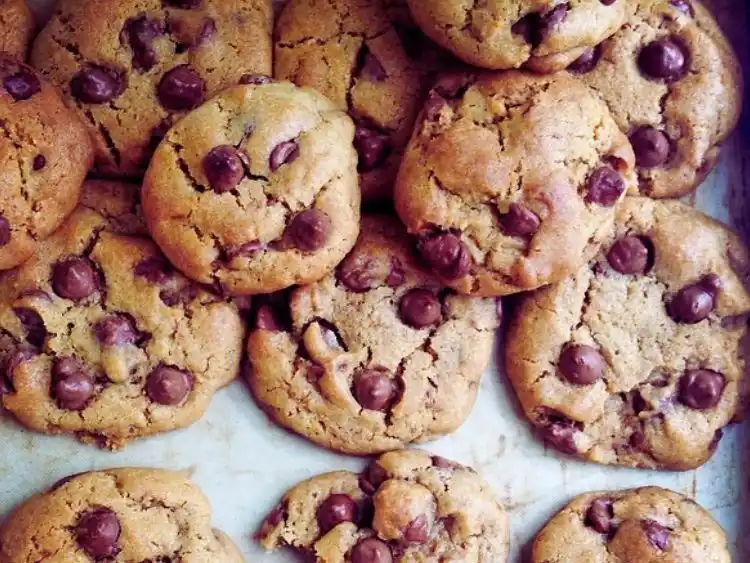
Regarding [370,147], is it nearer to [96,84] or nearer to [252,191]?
[252,191]

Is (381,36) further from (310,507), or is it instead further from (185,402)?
(310,507)

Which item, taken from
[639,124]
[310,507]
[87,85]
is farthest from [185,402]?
[639,124]

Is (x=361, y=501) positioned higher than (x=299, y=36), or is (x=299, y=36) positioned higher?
(x=299, y=36)

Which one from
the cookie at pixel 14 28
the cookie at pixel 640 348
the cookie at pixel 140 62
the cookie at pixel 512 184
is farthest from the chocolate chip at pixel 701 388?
the cookie at pixel 14 28

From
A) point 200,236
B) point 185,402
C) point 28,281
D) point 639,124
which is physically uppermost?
point 639,124

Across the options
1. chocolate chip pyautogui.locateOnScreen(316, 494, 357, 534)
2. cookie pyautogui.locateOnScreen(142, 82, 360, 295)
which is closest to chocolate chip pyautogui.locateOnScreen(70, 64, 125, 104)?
cookie pyautogui.locateOnScreen(142, 82, 360, 295)

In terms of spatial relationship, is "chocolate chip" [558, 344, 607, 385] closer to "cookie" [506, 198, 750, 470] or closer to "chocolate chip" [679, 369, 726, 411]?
"cookie" [506, 198, 750, 470]

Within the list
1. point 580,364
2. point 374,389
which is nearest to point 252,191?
point 374,389
